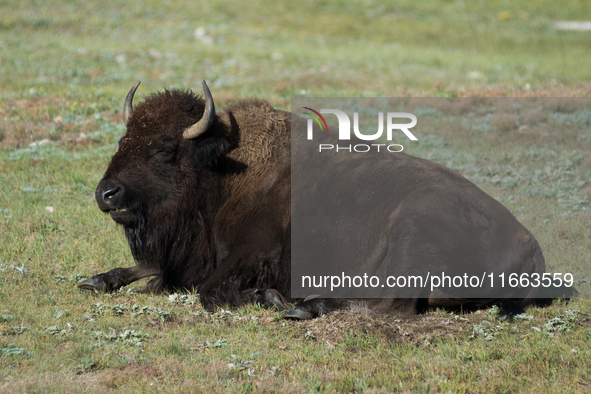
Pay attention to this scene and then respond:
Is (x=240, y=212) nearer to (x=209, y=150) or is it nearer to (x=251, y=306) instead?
(x=209, y=150)

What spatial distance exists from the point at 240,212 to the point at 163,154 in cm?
99

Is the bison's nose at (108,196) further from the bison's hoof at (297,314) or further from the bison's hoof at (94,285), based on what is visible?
the bison's hoof at (297,314)

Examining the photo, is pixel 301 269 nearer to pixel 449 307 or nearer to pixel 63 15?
pixel 449 307

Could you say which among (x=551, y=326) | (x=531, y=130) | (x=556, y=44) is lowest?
(x=551, y=326)

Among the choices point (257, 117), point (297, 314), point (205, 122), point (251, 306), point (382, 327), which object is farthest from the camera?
point (257, 117)

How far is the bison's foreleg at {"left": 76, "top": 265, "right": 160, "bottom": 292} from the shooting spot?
21.0 ft

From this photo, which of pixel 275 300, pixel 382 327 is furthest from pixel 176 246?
pixel 382 327

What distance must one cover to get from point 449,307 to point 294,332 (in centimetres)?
154

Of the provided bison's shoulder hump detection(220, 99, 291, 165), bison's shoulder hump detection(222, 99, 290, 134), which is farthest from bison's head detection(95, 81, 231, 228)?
bison's shoulder hump detection(222, 99, 290, 134)

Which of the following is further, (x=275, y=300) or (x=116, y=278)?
(x=116, y=278)

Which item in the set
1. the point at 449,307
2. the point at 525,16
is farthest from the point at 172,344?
the point at 525,16

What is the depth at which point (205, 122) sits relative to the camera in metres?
6.26

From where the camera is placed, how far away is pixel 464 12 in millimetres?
41062

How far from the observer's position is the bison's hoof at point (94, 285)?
6.36 m
